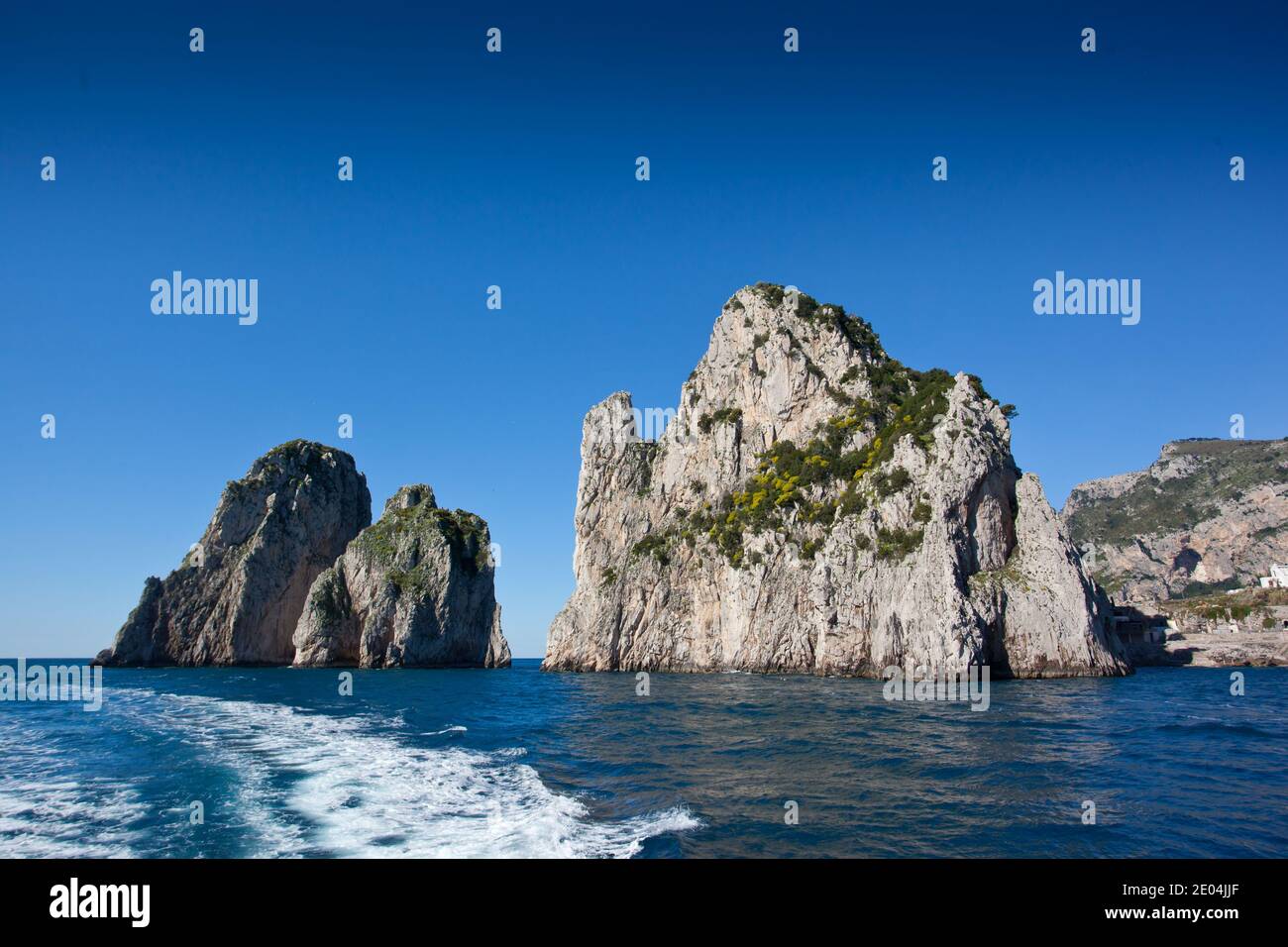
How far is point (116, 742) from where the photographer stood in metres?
27.6

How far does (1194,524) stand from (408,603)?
143 meters

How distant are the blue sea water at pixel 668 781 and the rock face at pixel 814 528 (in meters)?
16.6

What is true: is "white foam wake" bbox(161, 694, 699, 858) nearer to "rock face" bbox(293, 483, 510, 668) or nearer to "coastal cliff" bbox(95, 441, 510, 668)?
"rock face" bbox(293, 483, 510, 668)

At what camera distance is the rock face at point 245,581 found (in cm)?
10644

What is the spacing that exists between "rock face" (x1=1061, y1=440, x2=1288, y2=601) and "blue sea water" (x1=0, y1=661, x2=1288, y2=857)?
110426 millimetres

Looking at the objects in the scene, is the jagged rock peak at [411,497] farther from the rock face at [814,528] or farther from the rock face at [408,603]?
the rock face at [814,528]

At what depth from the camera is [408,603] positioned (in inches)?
4026

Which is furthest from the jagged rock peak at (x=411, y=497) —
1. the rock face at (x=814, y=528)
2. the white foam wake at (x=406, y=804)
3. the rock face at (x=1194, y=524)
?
the rock face at (x=1194, y=524)

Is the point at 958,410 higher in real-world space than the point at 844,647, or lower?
higher

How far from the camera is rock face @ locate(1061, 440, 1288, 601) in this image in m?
123

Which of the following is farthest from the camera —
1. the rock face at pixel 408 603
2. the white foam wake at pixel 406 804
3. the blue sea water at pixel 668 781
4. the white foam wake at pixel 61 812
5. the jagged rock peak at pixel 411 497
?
the jagged rock peak at pixel 411 497
